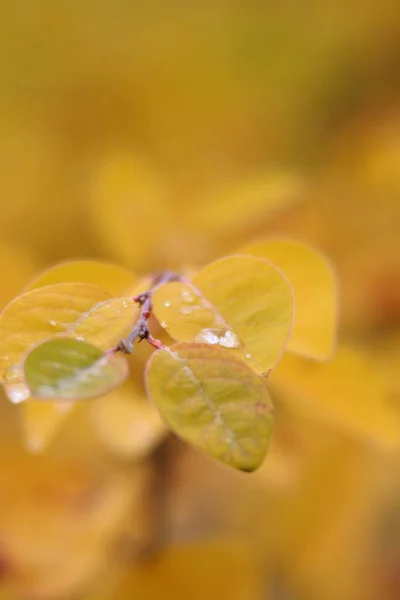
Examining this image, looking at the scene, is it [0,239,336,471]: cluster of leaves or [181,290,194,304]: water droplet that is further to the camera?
[181,290,194,304]: water droplet

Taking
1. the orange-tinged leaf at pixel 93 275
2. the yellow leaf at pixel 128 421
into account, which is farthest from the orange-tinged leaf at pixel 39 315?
the yellow leaf at pixel 128 421

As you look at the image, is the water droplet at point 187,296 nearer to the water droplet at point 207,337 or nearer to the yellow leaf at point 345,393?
the water droplet at point 207,337

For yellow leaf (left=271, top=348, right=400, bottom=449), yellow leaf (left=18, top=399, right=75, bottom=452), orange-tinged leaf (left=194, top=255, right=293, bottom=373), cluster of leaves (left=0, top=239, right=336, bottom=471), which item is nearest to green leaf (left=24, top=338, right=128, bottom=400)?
cluster of leaves (left=0, top=239, right=336, bottom=471)

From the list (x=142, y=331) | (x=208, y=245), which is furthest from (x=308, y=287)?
(x=208, y=245)

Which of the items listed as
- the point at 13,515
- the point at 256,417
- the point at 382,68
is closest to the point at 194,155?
the point at 382,68

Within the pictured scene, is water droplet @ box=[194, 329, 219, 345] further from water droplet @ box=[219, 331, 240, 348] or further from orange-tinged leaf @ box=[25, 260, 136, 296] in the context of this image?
orange-tinged leaf @ box=[25, 260, 136, 296]

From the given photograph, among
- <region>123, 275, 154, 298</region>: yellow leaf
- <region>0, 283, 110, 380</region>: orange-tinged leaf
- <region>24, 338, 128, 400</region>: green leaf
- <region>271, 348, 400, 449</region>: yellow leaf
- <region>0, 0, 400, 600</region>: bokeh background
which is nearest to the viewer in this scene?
<region>24, 338, 128, 400</region>: green leaf
